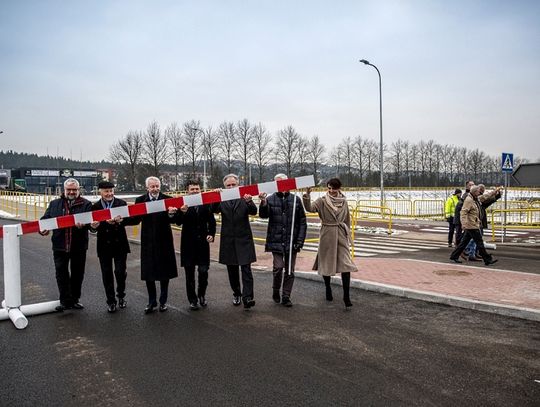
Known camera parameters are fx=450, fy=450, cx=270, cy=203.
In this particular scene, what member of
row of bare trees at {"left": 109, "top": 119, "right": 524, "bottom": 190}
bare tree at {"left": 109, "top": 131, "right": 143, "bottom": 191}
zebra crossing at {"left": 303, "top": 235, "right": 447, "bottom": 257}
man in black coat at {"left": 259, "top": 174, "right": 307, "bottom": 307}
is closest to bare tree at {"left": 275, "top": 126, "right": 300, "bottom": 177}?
row of bare trees at {"left": 109, "top": 119, "right": 524, "bottom": 190}

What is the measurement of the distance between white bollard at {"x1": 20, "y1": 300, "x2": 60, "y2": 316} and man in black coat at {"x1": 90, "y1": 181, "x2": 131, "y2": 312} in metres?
0.74

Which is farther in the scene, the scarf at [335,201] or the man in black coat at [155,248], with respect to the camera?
the scarf at [335,201]

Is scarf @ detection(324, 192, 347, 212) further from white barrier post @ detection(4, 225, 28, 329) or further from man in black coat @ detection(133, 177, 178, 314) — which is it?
white barrier post @ detection(4, 225, 28, 329)

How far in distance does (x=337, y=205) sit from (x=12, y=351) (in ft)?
14.5

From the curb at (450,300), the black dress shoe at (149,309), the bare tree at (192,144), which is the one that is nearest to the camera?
the curb at (450,300)

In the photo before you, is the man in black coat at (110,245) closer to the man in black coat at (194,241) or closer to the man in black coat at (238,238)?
the man in black coat at (194,241)

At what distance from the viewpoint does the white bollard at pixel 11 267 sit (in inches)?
228

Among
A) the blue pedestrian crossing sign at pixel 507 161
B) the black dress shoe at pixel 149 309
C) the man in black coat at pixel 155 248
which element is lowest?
the black dress shoe at pixel 149 309

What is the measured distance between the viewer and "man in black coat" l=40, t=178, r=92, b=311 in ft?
20.5

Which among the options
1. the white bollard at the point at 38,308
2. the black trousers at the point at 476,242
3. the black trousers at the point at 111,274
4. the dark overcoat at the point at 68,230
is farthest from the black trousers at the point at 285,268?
the black trousers at the point at 476,242

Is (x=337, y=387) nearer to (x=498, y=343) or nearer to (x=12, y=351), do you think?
(x=498, y=343)

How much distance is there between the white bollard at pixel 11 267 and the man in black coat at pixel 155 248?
1.53m

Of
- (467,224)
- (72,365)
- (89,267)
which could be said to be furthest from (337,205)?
(89,267)

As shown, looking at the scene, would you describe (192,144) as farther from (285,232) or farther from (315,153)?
(285,232)
